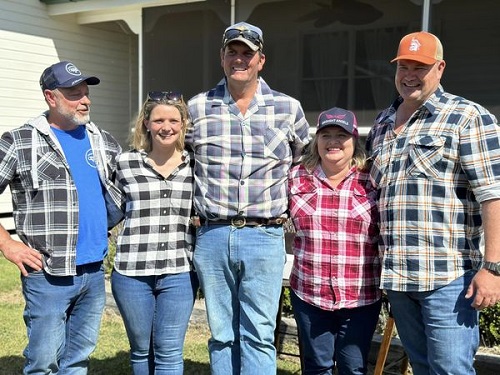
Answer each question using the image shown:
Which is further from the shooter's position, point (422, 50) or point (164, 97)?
point (164, 97)

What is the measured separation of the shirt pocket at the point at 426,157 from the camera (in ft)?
→ 8.75

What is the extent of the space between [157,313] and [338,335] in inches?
38.0

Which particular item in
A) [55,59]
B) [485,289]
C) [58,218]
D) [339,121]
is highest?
[55,59]

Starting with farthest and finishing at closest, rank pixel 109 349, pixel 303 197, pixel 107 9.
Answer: pixel 107 9 < pixel 109 349 < pixel 303 197

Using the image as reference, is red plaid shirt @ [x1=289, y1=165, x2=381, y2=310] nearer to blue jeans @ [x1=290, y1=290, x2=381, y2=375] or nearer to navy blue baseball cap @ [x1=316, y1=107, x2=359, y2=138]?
blue jeans @ [x1=290, y1=290, x2=381, y2=375]

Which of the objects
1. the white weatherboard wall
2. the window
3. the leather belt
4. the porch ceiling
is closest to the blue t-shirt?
the leather belt

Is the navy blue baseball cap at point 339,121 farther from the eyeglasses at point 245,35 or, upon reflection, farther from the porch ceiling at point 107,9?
the porch ceiling at point 107,9

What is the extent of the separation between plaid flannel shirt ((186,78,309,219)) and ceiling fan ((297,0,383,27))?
19.3 feet

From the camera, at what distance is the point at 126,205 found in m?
3.17

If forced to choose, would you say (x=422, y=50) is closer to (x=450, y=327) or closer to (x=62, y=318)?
(x=450, y=327)

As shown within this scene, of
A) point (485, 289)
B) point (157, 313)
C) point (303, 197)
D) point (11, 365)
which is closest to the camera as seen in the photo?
point (485, 289)

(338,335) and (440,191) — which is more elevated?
(440,191)

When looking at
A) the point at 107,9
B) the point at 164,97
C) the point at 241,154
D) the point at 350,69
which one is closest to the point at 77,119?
the point at 164,97

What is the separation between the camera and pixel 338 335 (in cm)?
308
